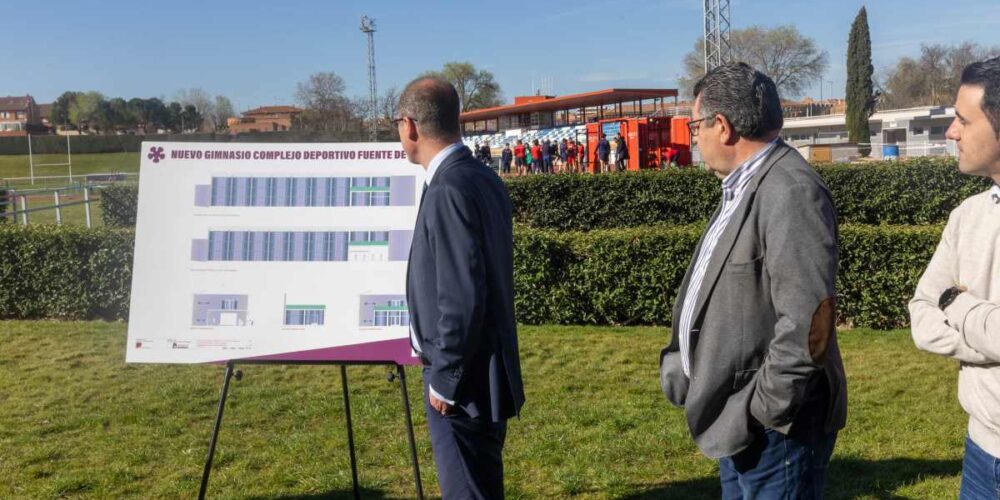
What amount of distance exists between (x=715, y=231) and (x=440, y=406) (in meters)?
1.09

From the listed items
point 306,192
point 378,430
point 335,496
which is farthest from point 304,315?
point 378,430

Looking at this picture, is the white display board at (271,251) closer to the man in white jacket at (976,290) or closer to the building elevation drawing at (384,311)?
the building elevation drawing at (384,311)

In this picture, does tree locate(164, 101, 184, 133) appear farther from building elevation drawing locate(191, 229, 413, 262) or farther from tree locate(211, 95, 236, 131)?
building elevation drawing locate(191, 229, 413, 262)

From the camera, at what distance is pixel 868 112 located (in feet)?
188

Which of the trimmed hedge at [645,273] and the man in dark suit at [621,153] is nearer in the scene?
the trimmed hedge at [645,273]

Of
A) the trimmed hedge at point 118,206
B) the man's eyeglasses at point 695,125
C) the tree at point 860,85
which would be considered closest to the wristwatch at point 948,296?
the man's eyeglasses at point 695,125

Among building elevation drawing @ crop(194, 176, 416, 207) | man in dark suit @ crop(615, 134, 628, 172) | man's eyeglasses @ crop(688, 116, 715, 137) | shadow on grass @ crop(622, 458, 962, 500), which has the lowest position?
shadow on grass @ crop(622, 458, 962, 500)

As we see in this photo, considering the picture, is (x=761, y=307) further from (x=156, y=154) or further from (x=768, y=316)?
(x=156, y=154)

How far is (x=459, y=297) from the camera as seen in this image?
2.62 meters

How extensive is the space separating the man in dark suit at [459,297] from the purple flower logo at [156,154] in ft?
5.57

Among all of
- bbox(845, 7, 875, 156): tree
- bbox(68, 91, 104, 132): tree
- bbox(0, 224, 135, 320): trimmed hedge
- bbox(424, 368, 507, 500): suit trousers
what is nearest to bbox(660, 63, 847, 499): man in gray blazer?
bbox(424, 368, 507, 500): suit trousers

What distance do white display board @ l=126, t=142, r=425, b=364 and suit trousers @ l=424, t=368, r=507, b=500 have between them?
104 cm

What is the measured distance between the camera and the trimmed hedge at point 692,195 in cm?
1512

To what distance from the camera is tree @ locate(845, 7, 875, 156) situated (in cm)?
5700
